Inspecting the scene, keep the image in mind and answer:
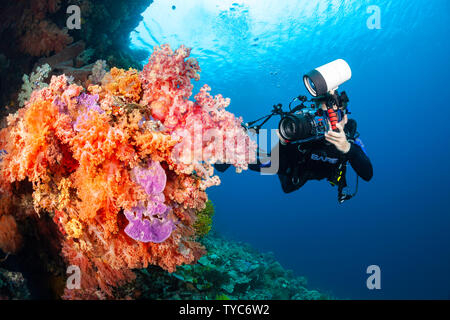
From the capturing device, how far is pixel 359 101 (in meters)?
47.3

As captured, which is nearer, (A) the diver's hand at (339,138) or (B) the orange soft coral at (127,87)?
(B) the orange soft coral at (127,87)

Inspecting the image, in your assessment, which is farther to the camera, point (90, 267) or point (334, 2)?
point (334, 2)

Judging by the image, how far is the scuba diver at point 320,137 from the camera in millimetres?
3254

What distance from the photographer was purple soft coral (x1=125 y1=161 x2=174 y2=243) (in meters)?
2.06

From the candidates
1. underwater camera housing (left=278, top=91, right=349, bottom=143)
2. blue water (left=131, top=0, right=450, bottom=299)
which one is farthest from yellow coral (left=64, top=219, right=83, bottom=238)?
blue water (left=131, top=0, right=450, bottom=299)

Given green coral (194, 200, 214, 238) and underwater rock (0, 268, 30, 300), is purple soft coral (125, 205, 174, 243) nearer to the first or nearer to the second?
underwater rock (0, 268, 30, 300)

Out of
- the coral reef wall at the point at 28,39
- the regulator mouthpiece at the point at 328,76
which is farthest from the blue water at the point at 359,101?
the regulator mouthpiece at the point at 328,76

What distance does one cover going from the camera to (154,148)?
2.04 meters

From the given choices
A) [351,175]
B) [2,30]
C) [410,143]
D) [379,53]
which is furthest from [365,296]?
[351,175]

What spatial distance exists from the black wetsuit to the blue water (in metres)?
13.2

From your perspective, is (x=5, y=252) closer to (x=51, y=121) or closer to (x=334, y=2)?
(x=51, y=121)

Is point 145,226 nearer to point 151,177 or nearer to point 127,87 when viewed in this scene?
point 151,177

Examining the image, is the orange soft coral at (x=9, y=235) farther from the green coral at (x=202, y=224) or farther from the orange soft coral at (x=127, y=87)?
the green coral at (x=202, y=224)

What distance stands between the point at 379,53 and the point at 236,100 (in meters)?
24.0
